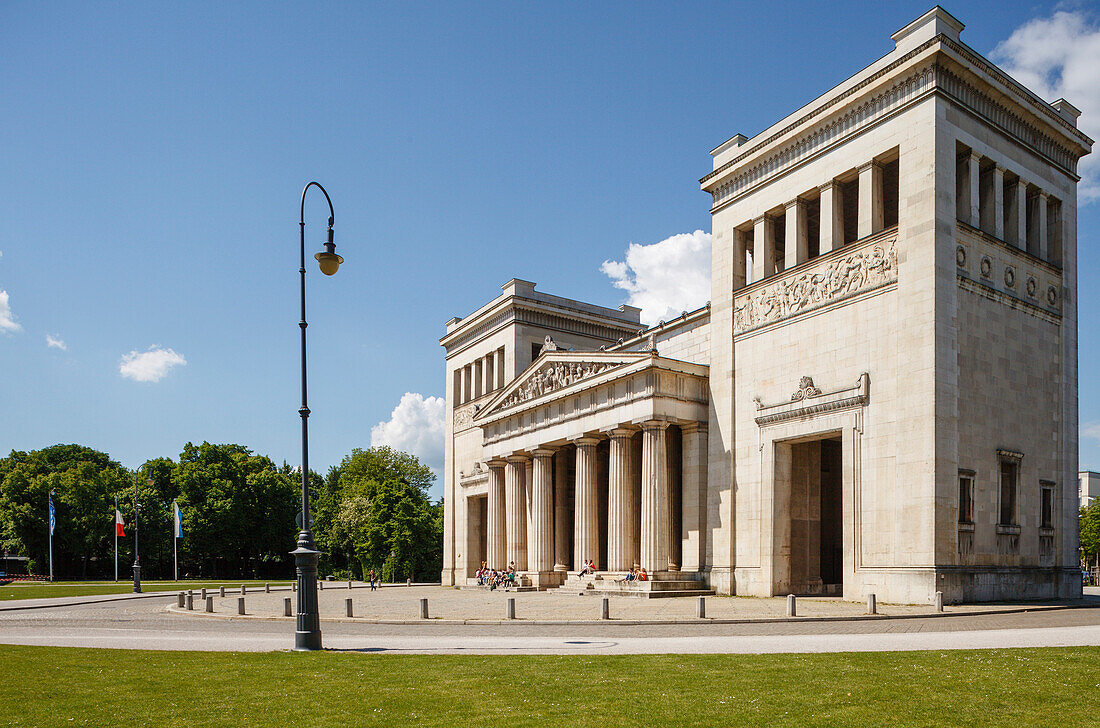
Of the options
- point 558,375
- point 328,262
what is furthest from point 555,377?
point 328,262

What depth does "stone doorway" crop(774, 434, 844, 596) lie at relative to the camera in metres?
44.2

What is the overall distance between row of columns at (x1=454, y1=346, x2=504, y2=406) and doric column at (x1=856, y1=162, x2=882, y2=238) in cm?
3747

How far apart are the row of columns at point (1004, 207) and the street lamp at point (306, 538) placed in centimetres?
2923

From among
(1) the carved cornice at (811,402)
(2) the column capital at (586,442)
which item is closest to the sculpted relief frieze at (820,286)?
(1) the carved cornice at (811,402)

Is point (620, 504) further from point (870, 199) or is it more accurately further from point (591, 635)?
point (591, 635)

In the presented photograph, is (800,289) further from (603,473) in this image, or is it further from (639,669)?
(639,669)

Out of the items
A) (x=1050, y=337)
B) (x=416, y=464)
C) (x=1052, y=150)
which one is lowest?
(x=416, y=464)

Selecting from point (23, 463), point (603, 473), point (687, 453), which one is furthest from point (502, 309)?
point (23, 463)

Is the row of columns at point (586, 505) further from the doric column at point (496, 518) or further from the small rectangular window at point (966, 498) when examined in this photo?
the small rectangular window at point (966, 498)

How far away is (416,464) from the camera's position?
12431 centimetres

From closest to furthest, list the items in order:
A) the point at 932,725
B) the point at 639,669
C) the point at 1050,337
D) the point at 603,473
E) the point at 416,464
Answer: the point at 932,725 < the point at 639,669 < the point at 1050,337 < the point at 603,473 < the point at 416,464

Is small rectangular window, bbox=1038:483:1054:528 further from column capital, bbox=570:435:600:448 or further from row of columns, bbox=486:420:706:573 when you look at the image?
A: column capital, bbox=570:435:600:448

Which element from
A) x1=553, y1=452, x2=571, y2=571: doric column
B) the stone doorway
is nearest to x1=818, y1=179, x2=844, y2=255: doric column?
the stone doorway

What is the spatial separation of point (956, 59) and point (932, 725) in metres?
34.7
